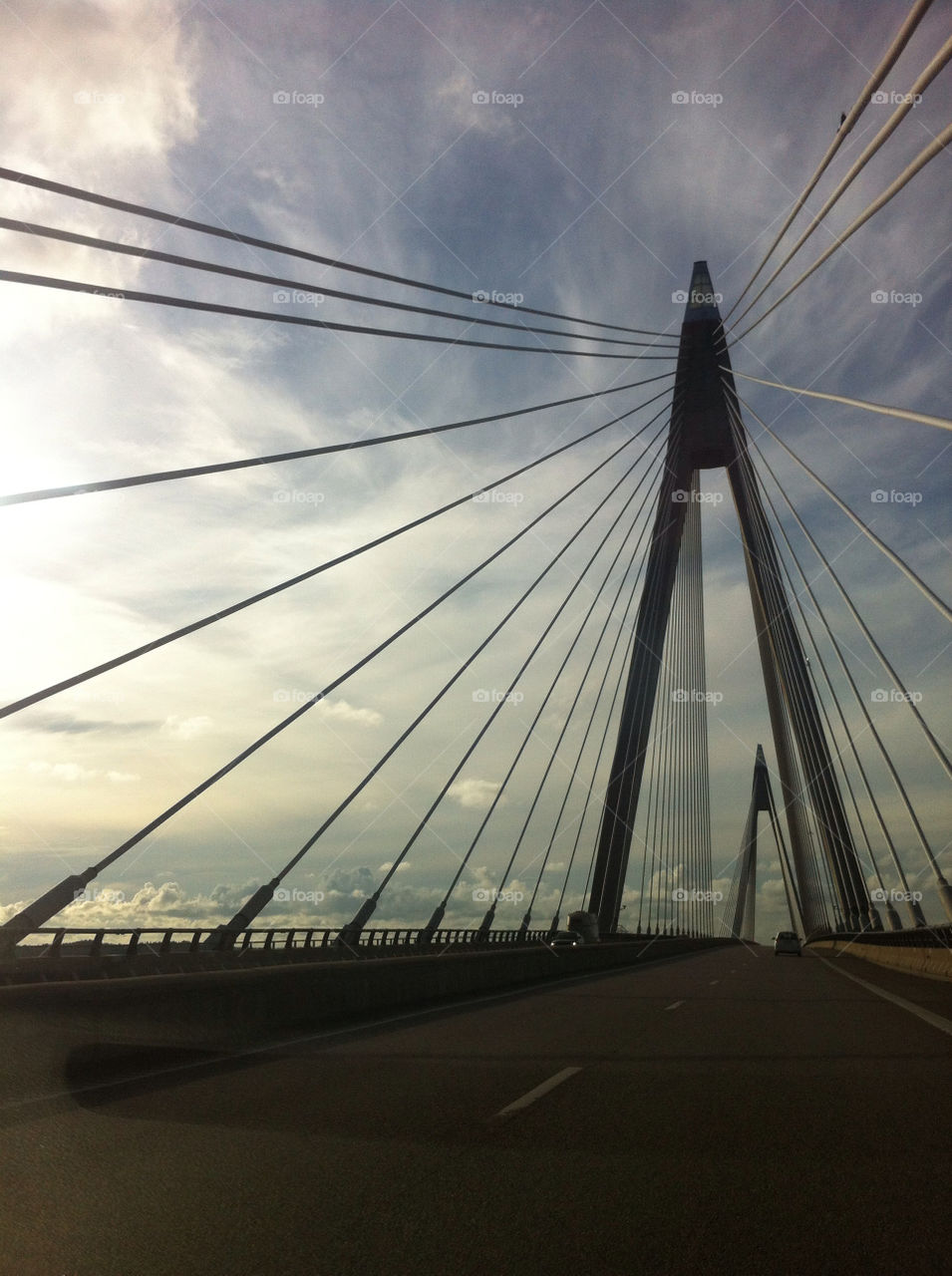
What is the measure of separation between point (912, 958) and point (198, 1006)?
2493 centimetres

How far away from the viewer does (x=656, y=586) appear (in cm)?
3394

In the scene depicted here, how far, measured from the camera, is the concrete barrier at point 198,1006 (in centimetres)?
813

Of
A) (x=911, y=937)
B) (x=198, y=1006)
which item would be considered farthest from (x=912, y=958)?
(x=198, y=1006)

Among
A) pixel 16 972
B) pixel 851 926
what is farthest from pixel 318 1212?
pixel 851 926

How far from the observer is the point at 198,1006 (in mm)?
10578

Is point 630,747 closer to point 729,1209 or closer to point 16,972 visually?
point 16,972

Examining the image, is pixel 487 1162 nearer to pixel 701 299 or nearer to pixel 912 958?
pixel 912 958

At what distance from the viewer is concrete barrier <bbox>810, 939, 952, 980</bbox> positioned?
2561 cm

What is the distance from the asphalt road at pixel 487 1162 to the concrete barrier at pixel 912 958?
16.6 m

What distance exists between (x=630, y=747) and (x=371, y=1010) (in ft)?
71.7

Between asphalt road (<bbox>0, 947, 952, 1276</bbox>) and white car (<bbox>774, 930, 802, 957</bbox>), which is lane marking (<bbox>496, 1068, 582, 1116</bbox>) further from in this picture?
white car (<bbox>774, 930, 802, 957</bbox>)

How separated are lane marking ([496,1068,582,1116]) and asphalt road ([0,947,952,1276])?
0.13 feet

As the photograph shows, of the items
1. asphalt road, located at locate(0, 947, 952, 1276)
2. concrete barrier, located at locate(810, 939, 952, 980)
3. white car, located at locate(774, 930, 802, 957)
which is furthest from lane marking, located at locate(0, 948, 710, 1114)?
white car, located at locate(774, 930, 802, 957)

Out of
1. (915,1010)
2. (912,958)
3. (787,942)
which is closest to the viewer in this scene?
(915,1010)
